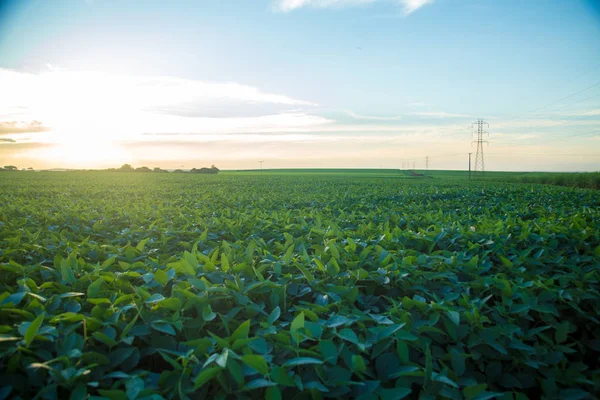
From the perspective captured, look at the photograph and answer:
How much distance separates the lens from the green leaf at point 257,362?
1.48 metres

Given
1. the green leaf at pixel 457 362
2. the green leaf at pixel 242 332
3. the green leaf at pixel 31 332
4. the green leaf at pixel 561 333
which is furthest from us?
the green leaf at pixel 561 333

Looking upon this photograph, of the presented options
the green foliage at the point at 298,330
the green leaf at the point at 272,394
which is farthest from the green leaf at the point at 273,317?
the green leaf at the point at 272,394

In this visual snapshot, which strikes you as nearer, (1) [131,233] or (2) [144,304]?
(2) [144,304]

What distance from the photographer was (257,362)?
1490 millimetres

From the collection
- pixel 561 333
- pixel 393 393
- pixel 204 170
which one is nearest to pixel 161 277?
pixel 393 393

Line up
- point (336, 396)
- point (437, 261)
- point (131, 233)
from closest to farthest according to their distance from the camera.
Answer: point (336, 396)
point (437, 261)
point (131, 233)

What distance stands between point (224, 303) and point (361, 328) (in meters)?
0.80

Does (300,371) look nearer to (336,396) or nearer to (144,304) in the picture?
(336,396)

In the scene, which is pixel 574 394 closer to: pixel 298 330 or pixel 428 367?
pixel 428 367

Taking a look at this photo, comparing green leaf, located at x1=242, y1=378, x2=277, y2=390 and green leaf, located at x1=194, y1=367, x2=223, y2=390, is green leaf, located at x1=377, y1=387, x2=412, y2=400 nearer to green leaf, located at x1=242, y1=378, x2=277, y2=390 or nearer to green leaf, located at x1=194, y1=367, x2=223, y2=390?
green leaf, located at x1=242, y1=378, x2=277, y2=390

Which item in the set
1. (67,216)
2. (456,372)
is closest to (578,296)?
(456,372)

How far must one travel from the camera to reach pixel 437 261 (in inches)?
117

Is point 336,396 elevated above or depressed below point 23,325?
below

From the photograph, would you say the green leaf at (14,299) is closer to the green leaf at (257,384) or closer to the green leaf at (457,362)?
the green leaf at (257,384)
